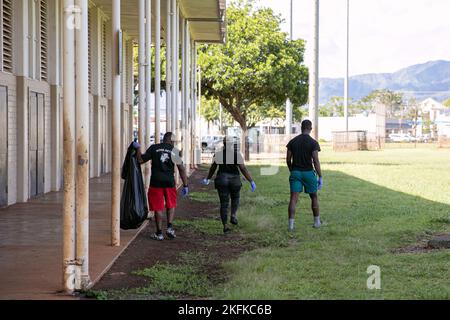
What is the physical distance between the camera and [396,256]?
10523 mm

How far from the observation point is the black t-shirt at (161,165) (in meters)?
12.0

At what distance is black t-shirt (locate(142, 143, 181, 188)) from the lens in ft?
39.4

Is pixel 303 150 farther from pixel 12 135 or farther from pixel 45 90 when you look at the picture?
pixel 45 90

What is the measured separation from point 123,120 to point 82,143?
81.0 ft

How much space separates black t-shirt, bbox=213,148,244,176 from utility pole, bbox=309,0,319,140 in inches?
331

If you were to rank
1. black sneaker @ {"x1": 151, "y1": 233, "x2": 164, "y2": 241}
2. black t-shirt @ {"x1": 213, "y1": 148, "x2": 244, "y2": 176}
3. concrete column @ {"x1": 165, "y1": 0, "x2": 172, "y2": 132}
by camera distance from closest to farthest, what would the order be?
black sneaker @ {"x1": 151, "y1": 233, "x2": 164, "y2": 241}
black t-shirt @ {"x1": 213, "y1": 148, "x2": 244, "y2": 176}
concrete column @ {"x1": 165, "y1": 0, "x2": 172, "y2": 132}

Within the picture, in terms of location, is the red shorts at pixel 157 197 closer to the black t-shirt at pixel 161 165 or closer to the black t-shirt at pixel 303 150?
the black t-shirt at pixel 161 165

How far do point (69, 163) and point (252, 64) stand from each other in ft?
104

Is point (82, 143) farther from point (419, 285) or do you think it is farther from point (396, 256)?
point (396, 256)

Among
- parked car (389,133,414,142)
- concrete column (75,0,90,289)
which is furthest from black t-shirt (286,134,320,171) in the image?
parked car (389,133,414,142)

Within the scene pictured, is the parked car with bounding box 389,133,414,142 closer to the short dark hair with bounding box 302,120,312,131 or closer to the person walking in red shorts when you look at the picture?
the short dark hair with bounding box 302,120,312,131

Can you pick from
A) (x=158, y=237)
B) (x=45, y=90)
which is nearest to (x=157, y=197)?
(x=158, y=237)

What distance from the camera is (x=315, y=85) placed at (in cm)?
2238

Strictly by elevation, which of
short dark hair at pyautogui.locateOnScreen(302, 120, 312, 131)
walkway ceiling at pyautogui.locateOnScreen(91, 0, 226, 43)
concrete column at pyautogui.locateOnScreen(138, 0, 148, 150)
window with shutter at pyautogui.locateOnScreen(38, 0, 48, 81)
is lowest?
short dark hair at pyautogui.locateOnScreen(302, 120, 312, 131)
